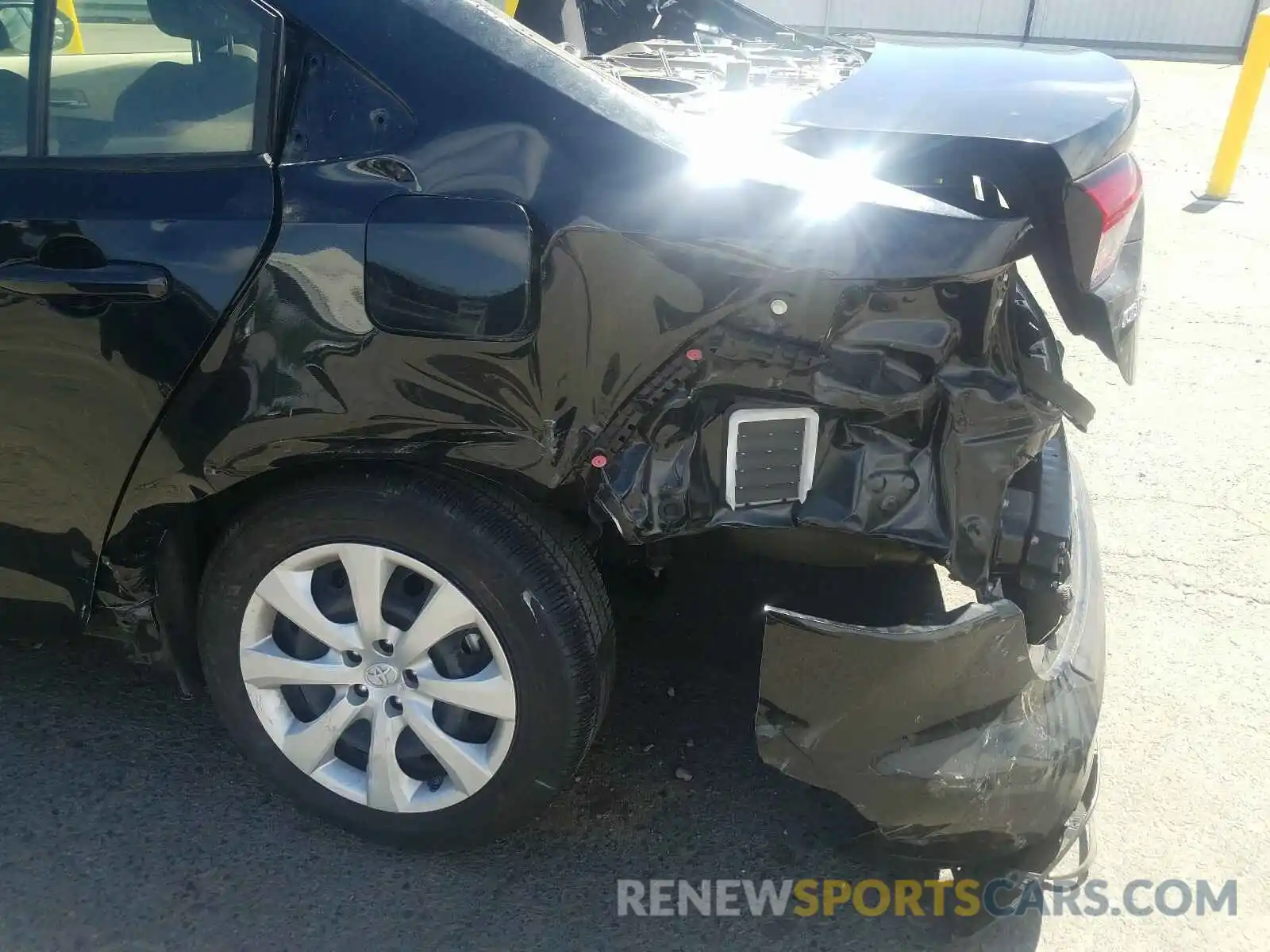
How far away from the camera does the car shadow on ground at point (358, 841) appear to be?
87.6 inches

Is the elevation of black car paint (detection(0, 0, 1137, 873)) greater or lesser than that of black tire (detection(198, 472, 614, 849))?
greater

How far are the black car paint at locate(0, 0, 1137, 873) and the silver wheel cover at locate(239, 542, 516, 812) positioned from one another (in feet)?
0.80

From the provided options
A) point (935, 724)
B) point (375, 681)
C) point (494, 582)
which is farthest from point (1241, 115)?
point (375, 681)

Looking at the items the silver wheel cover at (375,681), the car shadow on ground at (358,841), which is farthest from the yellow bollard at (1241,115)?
the silver wheel cover at (375,681)

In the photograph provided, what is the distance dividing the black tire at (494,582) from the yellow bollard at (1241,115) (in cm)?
757

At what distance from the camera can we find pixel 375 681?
87.5 inches

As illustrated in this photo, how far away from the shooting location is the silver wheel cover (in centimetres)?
212

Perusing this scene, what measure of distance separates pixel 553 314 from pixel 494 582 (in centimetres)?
53

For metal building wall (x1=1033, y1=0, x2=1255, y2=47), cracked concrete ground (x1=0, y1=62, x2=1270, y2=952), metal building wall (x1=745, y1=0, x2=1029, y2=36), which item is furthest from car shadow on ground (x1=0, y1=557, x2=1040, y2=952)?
metal building wall (x1=1033, y1=0, x2=1255, y2=47)

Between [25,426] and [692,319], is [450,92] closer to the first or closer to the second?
[692,319]

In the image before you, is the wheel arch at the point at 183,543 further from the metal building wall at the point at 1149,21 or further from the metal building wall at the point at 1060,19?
the metal building wall at the point at 1149,21

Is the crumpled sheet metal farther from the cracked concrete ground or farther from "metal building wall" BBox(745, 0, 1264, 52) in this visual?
"metal building wall" BBox(745, 0, 1264, 52)

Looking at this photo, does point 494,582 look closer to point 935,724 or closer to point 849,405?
point 849,405

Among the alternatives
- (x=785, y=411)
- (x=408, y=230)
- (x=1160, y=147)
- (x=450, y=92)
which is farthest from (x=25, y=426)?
(x=1160, y=147)
